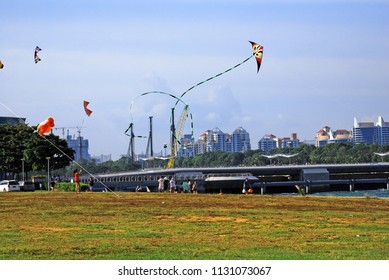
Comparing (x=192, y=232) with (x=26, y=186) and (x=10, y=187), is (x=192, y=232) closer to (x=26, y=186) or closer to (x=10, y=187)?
(x=10, y=187)

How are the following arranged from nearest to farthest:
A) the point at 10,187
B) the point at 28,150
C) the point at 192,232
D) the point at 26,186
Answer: the point at 192,232, the point at 10,187, the point at 26,186, the point at 28,150

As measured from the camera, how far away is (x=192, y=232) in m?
30.0

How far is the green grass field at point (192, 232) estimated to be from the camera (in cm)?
2425

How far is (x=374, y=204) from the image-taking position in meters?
48.9

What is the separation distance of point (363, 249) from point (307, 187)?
166 metres

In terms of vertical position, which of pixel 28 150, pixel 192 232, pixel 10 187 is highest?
pixel 28 150

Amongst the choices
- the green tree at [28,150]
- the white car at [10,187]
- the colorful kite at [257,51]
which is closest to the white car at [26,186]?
the white car at [10,187]

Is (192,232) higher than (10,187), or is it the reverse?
(10,187)

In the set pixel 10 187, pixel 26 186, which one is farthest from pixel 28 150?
pixel 10 187

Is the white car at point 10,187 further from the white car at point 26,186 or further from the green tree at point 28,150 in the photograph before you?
the green tree at point 28,150

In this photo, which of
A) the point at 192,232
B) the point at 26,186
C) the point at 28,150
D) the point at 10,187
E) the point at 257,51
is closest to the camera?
the point at 192,232
